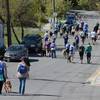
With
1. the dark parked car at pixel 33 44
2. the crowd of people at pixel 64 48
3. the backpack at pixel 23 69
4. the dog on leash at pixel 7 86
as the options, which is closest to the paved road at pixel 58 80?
the dog on leash at pixel 7 86

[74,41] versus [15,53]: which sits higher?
[15,53]

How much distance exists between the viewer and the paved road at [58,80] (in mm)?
25328

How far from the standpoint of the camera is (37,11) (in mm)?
69750

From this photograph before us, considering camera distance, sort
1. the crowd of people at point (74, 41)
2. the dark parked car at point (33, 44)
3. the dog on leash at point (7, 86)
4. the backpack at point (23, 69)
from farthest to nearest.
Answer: the dark parked car at point (33, 44)
the crowd of people at point (74, 41)
the dog on leash at point (7, 86)
the backpack at point (23, 69)

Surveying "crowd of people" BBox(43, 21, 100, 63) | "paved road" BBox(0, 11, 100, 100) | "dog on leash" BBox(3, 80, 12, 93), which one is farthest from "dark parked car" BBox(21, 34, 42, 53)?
"dog on leash" BBox(3, 80, 12, 93)

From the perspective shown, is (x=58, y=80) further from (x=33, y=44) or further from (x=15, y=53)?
(x=33, y=44)

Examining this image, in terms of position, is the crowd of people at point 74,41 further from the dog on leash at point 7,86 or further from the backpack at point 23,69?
the backpack at point 23,69

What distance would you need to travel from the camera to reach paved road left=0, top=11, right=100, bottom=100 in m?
25.3

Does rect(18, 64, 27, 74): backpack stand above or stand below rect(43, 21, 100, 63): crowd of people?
above

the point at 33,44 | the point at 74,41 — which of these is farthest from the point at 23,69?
the point at 74,41

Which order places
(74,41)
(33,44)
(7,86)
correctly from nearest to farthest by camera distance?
1. (7,86)
2. (33,44)
3. (74,41)

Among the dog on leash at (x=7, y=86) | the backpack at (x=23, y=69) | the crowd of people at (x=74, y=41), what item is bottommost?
the crowd of people at (x=74, y=41)

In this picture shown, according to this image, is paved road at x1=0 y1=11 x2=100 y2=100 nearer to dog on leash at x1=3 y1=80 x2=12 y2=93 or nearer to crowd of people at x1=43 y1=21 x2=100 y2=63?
dog on leash at x1=3 y1=80 x2=12 y2=93

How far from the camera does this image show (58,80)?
113ft
